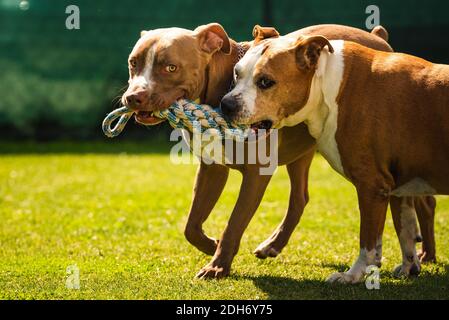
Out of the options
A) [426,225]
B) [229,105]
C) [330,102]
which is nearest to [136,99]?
[229,105]

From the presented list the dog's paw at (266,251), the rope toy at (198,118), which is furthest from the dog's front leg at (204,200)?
the rope toy at (198,118)

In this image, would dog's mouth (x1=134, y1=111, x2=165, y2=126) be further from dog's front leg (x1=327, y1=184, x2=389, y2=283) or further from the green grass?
dog's front leg (x1=327, y1=184, x2=389, y2=283)

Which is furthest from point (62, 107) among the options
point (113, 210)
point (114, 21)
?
point (113, 210)

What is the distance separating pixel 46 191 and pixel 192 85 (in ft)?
14.8

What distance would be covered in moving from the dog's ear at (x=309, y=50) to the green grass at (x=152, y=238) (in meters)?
1.37

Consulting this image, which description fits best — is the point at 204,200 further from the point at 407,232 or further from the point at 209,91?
the point at 407,232

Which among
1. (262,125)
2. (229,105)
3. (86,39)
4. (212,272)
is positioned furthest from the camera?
(86,39)

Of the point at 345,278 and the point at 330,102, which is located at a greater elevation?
the point at 330,102

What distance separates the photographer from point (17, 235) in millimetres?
7020

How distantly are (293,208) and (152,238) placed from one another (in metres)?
1.29

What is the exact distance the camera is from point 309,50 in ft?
16.4

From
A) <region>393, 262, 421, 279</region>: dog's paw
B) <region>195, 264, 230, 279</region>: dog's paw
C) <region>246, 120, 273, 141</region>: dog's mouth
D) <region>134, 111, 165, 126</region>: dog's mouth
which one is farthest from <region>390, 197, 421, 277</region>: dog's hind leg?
<region>134, 111, 165, 126</region>: dog's mouth

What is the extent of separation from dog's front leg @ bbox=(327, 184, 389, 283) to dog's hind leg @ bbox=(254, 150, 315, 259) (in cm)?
105
